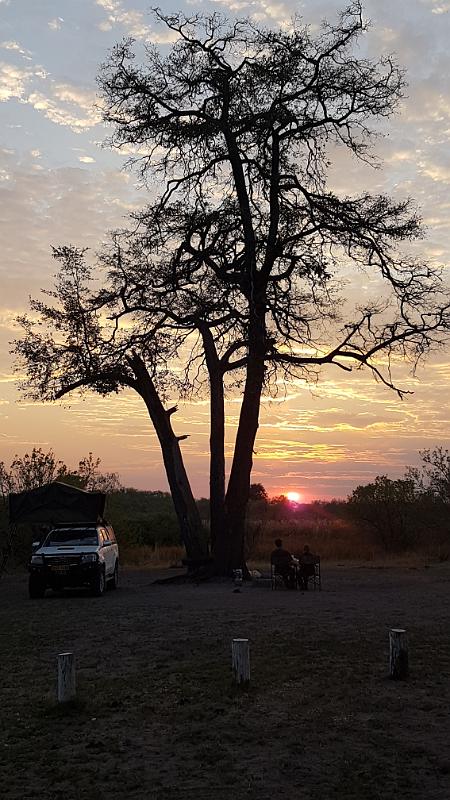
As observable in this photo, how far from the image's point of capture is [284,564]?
913 inches

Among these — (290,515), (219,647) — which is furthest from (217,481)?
(290,515)

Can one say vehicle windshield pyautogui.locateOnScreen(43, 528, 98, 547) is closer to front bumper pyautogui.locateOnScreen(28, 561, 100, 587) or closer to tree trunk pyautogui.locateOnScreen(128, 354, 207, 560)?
front bumper pyautogui.locateOnScreen(28, 561, 100, 587)

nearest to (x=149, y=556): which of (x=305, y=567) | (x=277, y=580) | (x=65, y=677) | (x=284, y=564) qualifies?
(x=277, y=580)

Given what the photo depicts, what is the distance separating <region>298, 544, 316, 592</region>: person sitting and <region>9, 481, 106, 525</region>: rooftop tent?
771cm

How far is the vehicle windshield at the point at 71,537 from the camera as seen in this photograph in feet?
72.9

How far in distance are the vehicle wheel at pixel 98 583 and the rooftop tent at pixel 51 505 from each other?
5.70 m

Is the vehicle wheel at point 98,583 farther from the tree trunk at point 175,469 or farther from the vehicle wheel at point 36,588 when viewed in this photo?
the tree trunk at point 175,469

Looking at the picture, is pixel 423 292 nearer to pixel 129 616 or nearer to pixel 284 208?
pixel 284 208

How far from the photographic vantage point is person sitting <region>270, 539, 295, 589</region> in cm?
2317

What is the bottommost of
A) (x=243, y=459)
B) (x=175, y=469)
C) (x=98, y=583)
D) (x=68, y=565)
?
(x=98, y=583)

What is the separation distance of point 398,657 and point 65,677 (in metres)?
4.17

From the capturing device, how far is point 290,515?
86.9 meters

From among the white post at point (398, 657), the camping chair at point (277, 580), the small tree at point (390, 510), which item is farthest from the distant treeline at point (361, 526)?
the white post at point (398, 657)

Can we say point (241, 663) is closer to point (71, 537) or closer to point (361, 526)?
point (71, 537)
